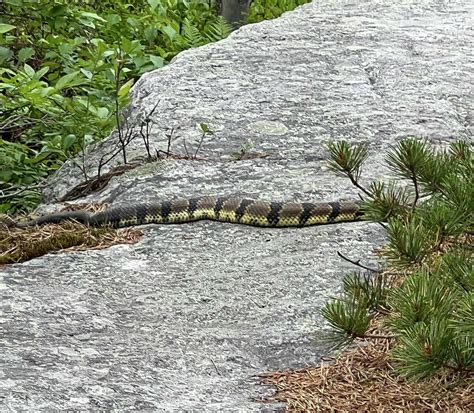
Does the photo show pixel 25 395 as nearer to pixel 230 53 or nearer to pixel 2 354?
pixel 2 354

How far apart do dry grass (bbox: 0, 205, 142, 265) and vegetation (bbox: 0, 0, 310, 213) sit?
5.30 ft

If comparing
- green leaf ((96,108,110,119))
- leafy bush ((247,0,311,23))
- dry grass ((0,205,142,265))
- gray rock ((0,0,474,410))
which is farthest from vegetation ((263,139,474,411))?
leafy bush ((247,0,311,23))

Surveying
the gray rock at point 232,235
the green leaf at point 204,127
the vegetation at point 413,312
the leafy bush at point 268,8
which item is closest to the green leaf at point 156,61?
the gray rock at point 232,235

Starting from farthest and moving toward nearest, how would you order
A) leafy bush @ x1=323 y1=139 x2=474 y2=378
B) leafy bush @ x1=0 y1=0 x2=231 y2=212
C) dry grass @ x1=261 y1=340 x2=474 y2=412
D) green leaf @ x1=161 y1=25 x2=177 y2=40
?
green leaf @ x1=161 y1=25 x2=177 y2=40 → leafy bush @ x1=0 y1=0 x2=231 y2=212 → dry grass @ x1=261 y1=340 x2=474 y2=412 → leafy bush @ x1=323 y1=139 x2=474 y2=378

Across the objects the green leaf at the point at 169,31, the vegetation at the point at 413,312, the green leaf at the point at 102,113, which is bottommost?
the green leaf at the point at 102,113

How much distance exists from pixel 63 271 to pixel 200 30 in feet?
27.4

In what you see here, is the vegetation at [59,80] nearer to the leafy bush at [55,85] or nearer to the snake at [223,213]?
the leafy bush at [55,85]

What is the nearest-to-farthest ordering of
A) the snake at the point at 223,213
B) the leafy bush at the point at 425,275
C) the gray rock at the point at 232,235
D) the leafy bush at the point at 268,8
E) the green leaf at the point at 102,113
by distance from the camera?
the leafy bush at the point at 425,275 → the gray rock at the point at 232,235 → the snake at the point at 223,213 → the green leaf at the point at 102,113 → the leafy bush at the point at 268,8

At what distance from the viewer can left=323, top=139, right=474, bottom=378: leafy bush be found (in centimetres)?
309

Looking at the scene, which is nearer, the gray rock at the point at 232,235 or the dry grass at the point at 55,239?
the gray rock at the point at 232,235

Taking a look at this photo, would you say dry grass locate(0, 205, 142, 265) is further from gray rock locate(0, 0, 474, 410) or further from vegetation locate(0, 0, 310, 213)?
vegetation locate(0, 0, 310, 213)

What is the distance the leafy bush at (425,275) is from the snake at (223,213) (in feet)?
6.55

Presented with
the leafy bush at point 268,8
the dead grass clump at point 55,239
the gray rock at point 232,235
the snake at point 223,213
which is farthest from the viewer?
the leafy bush at point 268,8

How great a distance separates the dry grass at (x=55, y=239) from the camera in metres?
5.59
